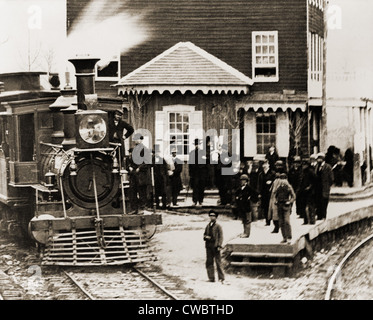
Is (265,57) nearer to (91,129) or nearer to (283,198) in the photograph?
(283,198)

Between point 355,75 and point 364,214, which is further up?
point 355,75

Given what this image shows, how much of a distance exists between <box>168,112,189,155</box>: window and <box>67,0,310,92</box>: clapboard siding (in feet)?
1.88

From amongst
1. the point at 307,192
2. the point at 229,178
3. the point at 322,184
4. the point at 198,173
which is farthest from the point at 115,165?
the point at 322,184

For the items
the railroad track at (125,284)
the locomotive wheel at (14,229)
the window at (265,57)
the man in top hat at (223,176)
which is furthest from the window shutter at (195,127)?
the locomotive wheel at (14,229)

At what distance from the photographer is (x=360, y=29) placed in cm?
751

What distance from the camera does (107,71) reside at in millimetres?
7520

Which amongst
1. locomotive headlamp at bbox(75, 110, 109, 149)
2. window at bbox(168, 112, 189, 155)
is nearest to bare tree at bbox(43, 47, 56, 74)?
locomotive headlamp at bbox(75, 110, 109, 149)

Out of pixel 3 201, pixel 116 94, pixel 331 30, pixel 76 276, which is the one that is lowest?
pixel 76 276

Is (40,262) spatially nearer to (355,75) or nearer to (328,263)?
(328,263)

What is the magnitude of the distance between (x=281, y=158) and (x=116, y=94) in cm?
155

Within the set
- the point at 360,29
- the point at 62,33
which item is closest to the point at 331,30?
the point at 360,29

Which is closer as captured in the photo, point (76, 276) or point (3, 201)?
point (76, 276)

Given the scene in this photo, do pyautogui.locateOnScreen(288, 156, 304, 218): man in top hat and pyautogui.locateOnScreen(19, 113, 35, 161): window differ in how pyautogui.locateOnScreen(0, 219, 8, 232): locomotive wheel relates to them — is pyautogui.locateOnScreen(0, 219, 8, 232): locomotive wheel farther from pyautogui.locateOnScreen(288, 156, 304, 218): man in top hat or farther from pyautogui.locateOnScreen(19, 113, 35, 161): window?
pyautogui.locateOnScreen(288, 156, 304, 218): man in top hat

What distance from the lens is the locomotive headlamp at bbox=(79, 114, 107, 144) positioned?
7270 millimetres
